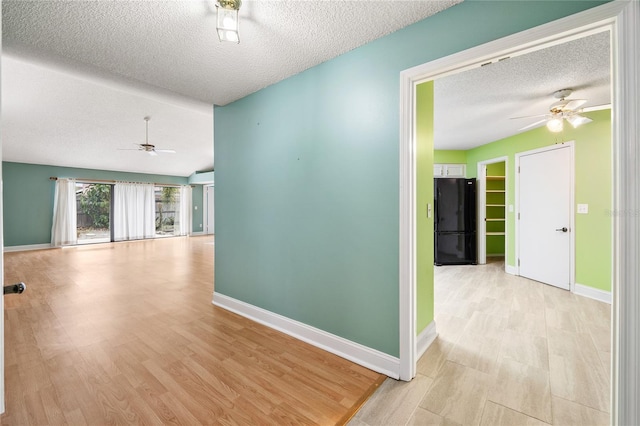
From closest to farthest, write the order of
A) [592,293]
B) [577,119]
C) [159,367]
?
[159,367] < [577,119] < [592,293]

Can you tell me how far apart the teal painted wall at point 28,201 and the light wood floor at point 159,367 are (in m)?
5.15

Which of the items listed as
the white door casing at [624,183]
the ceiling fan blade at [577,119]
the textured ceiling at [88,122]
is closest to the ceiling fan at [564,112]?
the ceiling fan blade at [577,119]

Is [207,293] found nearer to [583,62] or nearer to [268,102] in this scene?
[268,102]

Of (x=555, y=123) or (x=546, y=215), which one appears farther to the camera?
(x=546, y=215)

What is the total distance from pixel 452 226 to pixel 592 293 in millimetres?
2241

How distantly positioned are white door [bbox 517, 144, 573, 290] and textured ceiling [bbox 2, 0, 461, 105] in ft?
11.8

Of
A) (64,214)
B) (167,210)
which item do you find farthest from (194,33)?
(167,210)

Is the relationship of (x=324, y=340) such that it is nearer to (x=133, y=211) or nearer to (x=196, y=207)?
(x=133, y=211)

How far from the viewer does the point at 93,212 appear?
8484 mm

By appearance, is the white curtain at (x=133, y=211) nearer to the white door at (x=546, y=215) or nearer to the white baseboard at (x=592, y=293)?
the white door at (x=546, y=215)

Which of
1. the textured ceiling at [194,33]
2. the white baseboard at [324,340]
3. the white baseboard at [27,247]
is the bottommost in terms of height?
the white baseboard at [324,340]

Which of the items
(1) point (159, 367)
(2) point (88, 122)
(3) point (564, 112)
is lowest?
(1) point (159, 367)

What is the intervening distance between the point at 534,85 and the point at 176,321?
14.6 ft

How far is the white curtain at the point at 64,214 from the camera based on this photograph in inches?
297
